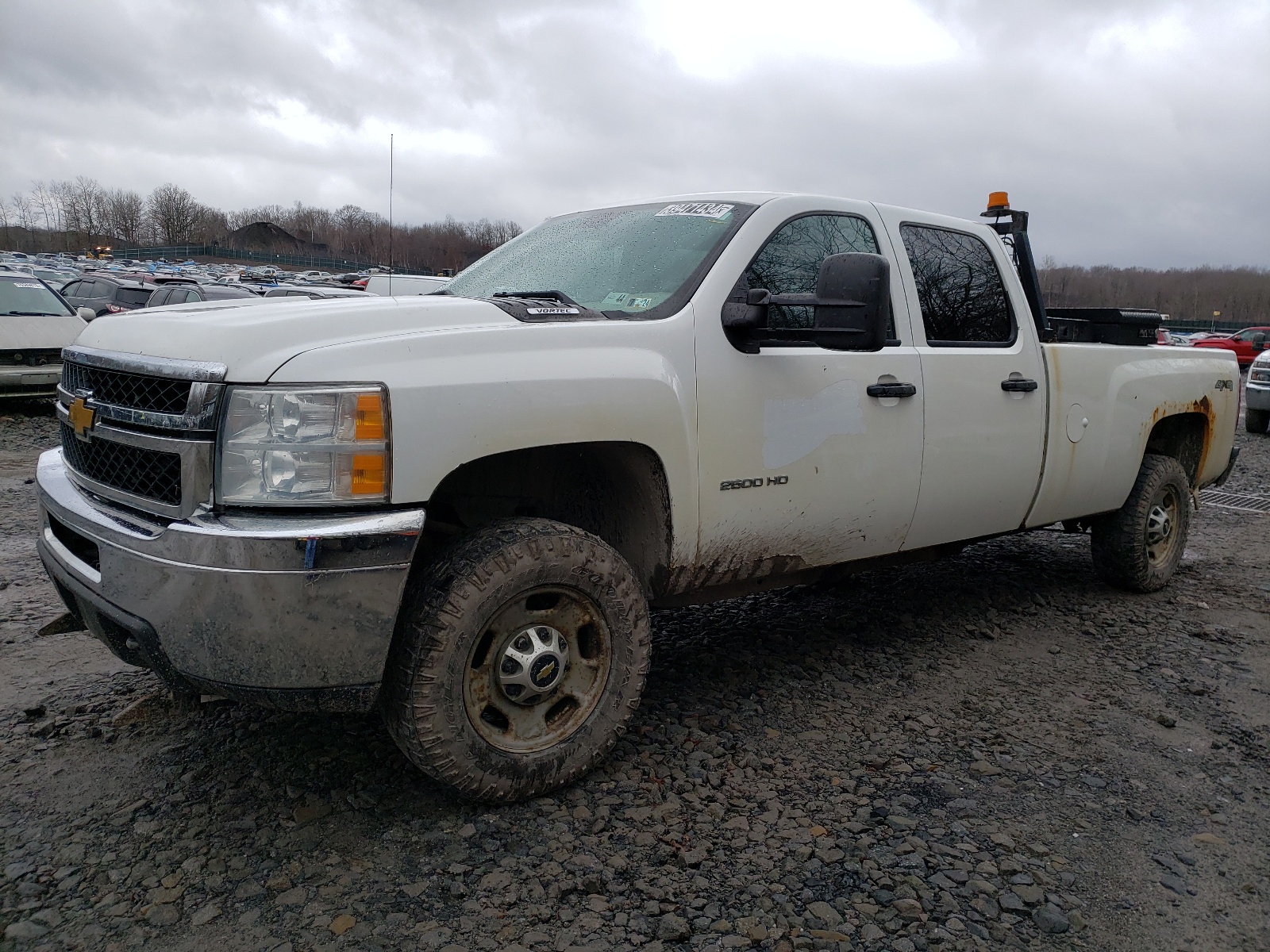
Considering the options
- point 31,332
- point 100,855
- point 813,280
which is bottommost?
point 100,855

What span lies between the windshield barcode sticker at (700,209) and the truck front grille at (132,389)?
1.87 meters

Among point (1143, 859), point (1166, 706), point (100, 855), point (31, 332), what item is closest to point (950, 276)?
point (1166, 706)

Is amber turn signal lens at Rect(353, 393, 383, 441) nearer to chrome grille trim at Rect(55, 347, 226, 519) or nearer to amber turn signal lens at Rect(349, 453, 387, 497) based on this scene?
amber turn signal lens at Rect(349, 453, 387, 497)

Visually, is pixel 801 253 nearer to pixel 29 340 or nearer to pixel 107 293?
pixel 29 340

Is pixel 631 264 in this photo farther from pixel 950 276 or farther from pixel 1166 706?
pixel 1166 706

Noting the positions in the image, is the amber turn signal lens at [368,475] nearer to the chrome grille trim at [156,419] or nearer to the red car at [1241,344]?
the chrome grille trim at [156,419]

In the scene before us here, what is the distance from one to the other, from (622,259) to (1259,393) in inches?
506

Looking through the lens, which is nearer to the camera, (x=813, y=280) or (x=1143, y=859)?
(x=1143, y=859)

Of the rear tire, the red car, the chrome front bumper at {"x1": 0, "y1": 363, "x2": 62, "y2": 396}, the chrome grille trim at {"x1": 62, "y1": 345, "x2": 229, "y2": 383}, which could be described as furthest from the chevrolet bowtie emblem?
the red car

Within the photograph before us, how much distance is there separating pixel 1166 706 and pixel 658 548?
219 cm

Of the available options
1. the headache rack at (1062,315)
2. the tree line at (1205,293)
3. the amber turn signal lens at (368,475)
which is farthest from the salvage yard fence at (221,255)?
the amber turn signal lens at (368,475)

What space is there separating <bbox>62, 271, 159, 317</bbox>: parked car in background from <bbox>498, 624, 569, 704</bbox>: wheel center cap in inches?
643

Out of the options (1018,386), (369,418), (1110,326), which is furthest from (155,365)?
(1110,326)

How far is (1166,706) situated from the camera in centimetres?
379
